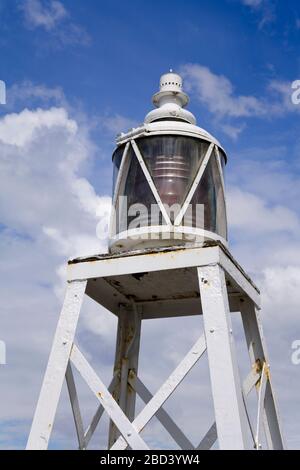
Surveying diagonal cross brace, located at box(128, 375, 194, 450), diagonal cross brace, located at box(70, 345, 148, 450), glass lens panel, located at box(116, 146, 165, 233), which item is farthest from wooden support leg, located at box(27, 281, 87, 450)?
diagonal cross brace, located at box(128, 375, 194, 450)

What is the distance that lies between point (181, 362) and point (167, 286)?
4.78ft

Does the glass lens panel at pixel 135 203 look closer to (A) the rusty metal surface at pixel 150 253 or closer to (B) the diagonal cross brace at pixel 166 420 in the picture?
(A) the rusty metal surface at pixel 150 253

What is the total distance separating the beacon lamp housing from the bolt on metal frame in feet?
1.42

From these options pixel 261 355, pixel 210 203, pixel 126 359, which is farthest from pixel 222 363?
pixel 126 359

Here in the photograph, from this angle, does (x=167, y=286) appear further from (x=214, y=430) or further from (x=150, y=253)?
(x=214, y=430)

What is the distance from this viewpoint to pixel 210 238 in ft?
24.0

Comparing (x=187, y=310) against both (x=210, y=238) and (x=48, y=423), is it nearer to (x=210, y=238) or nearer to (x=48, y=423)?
(x=210, y=238)

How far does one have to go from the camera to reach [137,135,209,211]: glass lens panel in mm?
7328

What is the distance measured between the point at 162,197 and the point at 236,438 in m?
2.91

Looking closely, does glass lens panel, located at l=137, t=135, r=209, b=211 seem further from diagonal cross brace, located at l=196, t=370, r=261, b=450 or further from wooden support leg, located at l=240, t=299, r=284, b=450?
diagonal cross brace, located at l=196, t=370, r=261, b=450

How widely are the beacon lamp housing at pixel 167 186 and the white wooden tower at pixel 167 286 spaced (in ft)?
0.04

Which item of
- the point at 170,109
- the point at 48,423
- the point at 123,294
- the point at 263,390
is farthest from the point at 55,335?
the point at 170,109

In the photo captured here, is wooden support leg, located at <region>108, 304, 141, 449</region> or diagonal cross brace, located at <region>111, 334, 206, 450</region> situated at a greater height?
wooden support leg, located at <region>108, 304, 141, 449</region>

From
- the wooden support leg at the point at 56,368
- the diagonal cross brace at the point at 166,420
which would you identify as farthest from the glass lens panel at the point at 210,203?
the diagonal cross brace at the point at 166,420
